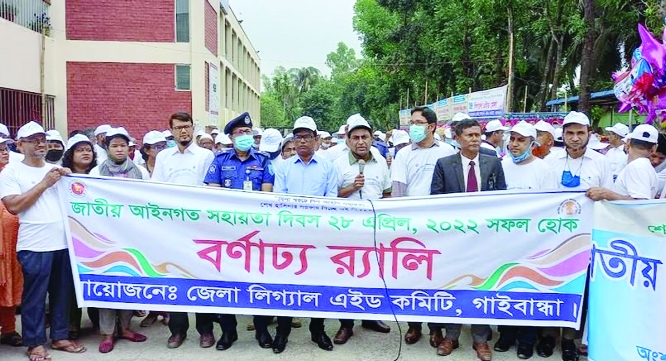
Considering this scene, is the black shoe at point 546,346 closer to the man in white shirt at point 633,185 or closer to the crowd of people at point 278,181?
the crowd of people at point 278,181

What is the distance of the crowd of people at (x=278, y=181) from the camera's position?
448cm

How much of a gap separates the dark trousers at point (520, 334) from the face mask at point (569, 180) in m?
1.16

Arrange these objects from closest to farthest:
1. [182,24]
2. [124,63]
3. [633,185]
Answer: [633,185]
[124,63]
[182,24]

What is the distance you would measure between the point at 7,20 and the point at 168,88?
5.90 m

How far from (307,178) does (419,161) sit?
40.1 inches

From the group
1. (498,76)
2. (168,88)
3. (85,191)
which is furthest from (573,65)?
(85,191)

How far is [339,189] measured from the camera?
5250 millimetres

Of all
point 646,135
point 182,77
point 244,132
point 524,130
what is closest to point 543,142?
point 524,130

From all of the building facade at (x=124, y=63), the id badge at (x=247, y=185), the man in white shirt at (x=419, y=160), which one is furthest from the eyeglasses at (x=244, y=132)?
the building facade at (x=124, y=63)

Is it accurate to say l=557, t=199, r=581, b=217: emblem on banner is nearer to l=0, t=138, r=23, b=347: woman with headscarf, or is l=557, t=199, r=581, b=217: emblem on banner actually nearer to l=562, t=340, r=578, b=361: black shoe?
l=562, t=340, r=578, b=361: black shoe

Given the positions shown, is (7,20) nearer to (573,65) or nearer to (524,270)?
(524,270)

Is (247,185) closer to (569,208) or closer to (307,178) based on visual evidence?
(307,178)

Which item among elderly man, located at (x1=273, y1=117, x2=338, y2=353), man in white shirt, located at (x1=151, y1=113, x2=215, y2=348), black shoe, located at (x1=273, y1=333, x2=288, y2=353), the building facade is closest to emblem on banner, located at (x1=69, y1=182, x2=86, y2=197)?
man in white shirt, located at (x1=151, y1=113, x2=215, y2=348)

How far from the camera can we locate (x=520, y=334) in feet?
15.5
